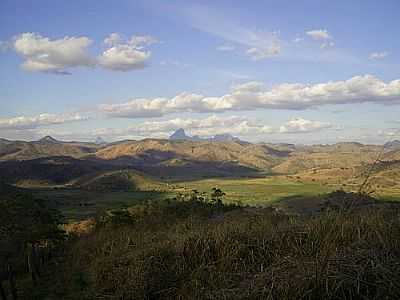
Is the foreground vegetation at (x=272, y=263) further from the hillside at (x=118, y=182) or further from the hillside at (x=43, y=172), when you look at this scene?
the hillside at (x=43, y=172)

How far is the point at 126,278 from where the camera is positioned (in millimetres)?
5555

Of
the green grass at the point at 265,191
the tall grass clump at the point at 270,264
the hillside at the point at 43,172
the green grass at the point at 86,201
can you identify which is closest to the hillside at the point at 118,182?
the hillside at the point at 43,172

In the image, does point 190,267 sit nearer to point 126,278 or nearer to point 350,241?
point 126,278

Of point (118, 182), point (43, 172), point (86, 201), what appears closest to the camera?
point (86, 201)

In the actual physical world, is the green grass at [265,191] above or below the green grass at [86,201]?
below

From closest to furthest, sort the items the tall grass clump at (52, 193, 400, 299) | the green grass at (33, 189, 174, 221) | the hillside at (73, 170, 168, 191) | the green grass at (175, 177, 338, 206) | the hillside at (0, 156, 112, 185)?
the tall grass clump at (52, 193, 400, 299) → the green grass at (33, 189, 174, 221) → the green grass at (175, 177, 338, 206) → the hillside at (73, 170, 168, 191) → the hillside at (0, 156, 112, 185)

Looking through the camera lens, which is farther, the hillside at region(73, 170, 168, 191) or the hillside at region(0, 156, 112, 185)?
the hillside at region(0, 156, 112, 185)

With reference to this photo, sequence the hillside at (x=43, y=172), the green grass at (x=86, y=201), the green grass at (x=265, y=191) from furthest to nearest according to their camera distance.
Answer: the hillside at (x=43, y=172) < the green grass at (x=265, y=191) < the green grass at (x=86, y=201)

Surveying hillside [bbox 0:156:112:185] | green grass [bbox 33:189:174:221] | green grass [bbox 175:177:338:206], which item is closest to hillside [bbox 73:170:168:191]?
hillside [bbox 0:156:112:185]

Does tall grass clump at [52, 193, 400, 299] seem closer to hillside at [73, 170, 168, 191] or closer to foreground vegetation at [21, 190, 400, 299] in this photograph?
foreground vegetation at [21, 190, 400, 299]

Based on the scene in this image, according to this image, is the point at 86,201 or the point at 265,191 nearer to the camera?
the point at 86,201

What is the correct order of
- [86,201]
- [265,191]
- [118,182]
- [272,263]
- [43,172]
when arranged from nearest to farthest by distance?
[272,263] → [86,201] → [265,191] → [118,182] → [43,172]

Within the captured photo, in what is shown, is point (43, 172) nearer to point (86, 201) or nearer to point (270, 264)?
point (86, 201)

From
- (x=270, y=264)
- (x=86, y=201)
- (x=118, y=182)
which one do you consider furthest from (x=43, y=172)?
(x=270, y=264)
